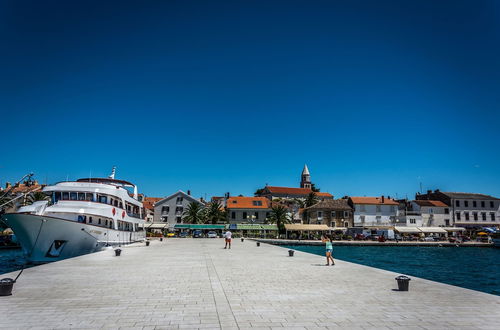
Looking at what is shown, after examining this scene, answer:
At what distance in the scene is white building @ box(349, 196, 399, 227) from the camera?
3044 inches

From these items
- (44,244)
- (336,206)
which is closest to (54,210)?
(44,244)

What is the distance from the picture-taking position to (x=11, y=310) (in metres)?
8.28

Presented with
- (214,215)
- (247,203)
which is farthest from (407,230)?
(214,215)

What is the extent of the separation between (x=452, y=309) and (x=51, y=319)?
32.0 feet

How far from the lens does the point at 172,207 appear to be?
77.2 metres

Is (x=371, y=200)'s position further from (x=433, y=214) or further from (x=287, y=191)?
(x=287, y=191)

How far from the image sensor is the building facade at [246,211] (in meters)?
76.1

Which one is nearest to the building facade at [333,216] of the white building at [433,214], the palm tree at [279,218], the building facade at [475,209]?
the palm tree at [279,218]

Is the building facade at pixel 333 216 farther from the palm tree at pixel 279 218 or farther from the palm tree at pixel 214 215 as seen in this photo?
the palm tree at pixel 214 215

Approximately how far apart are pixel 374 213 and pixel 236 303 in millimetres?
74240

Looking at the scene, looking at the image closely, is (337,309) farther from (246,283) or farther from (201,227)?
(201,227)

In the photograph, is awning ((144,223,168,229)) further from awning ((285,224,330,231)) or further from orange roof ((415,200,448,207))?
orange roof ((415,200,448,207))

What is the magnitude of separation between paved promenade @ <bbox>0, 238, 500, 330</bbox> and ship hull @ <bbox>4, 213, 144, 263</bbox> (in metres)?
10.1

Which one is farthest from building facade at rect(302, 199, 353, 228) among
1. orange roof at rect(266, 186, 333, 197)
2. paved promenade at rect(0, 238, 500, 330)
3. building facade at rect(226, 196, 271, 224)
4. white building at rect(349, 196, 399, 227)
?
paved promenade at rect(0, 238, 500, 330)
